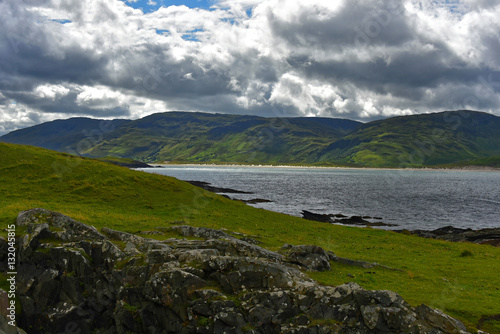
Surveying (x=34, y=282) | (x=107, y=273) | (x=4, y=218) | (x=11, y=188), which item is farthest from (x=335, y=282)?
(x=11, y=188)

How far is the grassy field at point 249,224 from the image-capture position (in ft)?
73.2

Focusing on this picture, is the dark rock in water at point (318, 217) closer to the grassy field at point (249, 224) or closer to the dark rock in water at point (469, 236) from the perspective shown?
the dark rock in water at point (469, 236)

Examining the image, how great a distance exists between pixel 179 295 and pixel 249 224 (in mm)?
31876

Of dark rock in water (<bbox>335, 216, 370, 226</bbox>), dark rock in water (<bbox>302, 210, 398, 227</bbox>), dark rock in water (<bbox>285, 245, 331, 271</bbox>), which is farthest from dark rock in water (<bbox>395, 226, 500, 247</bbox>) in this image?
dark rock in water (<bbox>285, 245, 331, 271</bbox>)

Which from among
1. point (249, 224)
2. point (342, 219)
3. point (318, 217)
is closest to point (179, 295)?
point (249, 224)

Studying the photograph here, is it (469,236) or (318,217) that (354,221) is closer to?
(318,217)

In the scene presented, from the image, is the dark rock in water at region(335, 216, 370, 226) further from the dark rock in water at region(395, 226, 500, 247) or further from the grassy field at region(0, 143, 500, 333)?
the grassy field at region(0, 143, 500, 333)

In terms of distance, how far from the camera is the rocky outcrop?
50.0 feet

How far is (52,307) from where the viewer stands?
18672 millimetres

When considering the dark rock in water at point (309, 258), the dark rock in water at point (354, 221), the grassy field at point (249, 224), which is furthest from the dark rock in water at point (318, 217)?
the dark rock in water at point (309, 258)

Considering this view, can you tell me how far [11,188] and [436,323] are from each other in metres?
59.3

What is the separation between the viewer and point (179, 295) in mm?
17406

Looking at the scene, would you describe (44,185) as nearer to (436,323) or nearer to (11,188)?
(11,188)

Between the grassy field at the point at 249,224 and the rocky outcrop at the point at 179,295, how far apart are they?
13.9 feet
